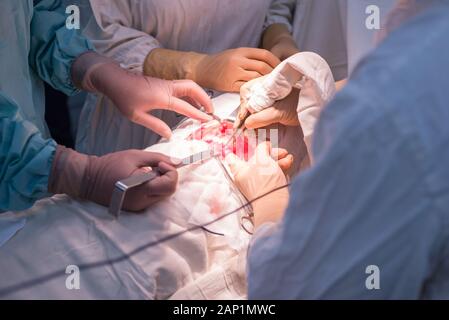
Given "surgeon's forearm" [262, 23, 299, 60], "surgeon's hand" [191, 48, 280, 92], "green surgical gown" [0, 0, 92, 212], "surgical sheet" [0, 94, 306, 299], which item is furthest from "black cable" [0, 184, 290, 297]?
"surgeon's forearm" [262, 23, 299, 60]

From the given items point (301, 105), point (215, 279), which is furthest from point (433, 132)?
point (301, 105)

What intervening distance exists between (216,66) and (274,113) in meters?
0.48

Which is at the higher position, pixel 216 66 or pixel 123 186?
pixel 216 66

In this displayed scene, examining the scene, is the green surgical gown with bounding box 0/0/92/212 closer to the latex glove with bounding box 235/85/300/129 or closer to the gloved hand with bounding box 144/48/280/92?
the gloved hand with bounding box 144/48/280/92

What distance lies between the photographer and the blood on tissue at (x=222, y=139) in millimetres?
2015

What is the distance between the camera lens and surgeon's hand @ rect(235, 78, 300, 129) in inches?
78.2

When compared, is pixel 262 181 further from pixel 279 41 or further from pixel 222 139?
pixel 279 41

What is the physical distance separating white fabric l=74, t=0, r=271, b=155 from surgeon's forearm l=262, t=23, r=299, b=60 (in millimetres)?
65

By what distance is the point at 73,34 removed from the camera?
241cm

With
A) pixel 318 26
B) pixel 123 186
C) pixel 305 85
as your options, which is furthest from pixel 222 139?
pixel 318 26

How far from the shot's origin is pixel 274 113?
1992 millimetres

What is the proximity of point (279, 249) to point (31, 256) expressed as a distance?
2.81 ft

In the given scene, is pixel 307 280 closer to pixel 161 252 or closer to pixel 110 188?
pixel 161 252
